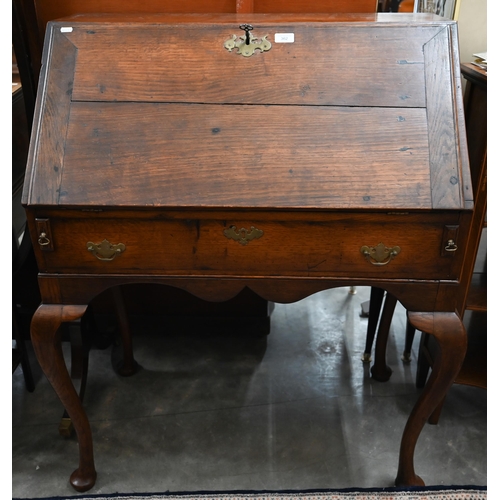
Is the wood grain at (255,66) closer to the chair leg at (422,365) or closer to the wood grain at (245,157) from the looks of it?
the wood grain at (245,157)

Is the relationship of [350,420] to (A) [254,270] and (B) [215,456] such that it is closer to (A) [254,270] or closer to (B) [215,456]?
(B) [215,456]

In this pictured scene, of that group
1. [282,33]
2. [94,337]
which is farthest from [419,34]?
[94,337]

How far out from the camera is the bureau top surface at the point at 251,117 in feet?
4.64

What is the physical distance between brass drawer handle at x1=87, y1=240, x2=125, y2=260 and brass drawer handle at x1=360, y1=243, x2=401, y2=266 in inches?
25.9

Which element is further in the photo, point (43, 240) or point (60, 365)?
point (60, 365)

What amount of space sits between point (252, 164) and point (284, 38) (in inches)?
16.0

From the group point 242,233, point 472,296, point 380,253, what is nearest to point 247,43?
point 242,233

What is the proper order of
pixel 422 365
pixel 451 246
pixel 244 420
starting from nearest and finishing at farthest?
pixel 451 246
pixel 244 420
pixel 422 365

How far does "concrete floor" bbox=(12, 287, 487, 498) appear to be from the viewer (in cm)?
192

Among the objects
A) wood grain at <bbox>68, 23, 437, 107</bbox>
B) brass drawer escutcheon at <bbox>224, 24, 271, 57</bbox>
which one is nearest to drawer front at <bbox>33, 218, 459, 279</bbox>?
wood grain at <bbox>68, 23, 437, 107</bbox>

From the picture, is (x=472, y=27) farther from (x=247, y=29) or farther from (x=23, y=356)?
(x=23, y=356)

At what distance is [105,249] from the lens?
1.49 metres

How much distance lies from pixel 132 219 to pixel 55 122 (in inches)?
13.7

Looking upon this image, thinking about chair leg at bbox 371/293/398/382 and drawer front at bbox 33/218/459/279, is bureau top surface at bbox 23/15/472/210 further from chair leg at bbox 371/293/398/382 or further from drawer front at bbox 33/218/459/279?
chair leg at bbox 371/293/398/382
